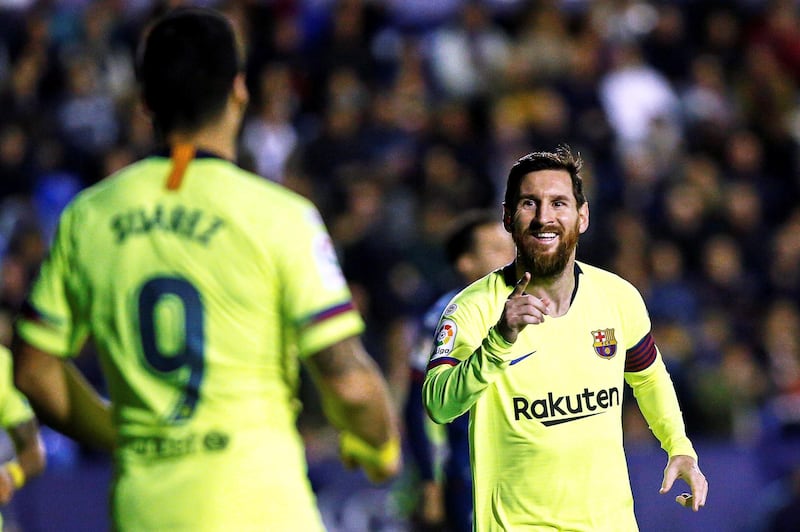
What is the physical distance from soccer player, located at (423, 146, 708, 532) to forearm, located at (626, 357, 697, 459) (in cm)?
2

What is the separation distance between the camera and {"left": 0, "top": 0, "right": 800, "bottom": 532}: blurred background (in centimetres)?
1134

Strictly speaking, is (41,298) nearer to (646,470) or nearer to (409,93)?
(646,470)

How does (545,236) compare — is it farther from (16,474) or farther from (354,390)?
(16,474)

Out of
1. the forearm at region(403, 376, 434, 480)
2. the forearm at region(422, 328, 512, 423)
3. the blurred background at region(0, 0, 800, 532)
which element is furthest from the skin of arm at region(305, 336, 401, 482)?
the blurred background at region(0, 0, 800, 532)

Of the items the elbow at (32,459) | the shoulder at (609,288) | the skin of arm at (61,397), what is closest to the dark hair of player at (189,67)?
the skin of arm at (61,397)

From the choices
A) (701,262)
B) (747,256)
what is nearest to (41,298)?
(701,262)

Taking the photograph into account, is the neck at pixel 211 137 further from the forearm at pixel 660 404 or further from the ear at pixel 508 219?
the forearm at pixel 660 404

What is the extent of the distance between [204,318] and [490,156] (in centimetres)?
980

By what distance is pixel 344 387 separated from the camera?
351cm

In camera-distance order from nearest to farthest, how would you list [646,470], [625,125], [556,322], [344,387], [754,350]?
1. [344,387]
2. [556,322]
3. [646,470]
4. [754,350]
5. [625,125]

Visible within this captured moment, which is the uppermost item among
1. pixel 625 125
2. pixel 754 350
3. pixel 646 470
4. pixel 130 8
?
pixel 130 8

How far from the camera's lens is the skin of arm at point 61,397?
3717mm

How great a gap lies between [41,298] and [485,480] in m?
1.65

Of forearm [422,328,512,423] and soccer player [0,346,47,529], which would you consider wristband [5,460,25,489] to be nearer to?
soccer player [0,346,47,529]
